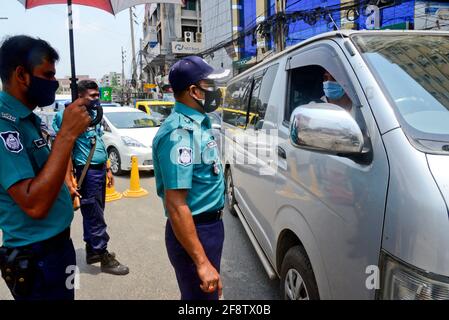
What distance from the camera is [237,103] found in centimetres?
466

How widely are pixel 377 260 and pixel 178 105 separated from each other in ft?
3.88

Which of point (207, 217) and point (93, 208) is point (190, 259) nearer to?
point (207, 217)

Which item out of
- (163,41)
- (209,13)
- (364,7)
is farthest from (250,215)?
(163,41)

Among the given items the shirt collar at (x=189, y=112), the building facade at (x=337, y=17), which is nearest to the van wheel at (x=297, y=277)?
the shirt collar at (x=189, y=112)

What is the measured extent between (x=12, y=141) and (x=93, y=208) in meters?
2.05

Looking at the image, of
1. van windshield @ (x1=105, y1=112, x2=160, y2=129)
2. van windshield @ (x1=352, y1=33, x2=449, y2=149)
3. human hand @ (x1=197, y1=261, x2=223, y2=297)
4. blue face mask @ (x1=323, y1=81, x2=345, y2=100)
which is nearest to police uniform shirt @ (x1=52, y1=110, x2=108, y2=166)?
human hand @ (x1=197, y1=261, x2=223, y2=297)

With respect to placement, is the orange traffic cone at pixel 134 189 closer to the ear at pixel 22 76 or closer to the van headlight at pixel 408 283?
the ear at pixel 22 76

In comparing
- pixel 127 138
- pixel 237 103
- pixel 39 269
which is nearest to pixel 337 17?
pixel 127 138

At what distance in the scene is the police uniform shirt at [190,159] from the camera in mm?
1631

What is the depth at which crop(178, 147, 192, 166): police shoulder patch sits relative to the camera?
5.34 feet

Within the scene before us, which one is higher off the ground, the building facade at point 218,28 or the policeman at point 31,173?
the building facade at point 218,28

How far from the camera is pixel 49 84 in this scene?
5.26 feet
